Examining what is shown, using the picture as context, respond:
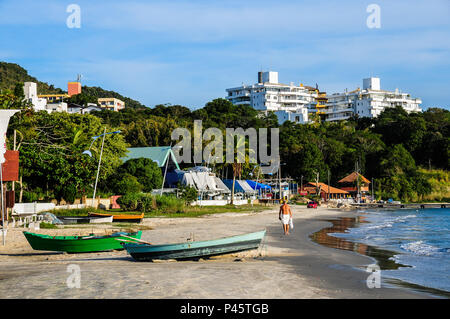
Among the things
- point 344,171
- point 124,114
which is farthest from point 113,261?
point 344,171

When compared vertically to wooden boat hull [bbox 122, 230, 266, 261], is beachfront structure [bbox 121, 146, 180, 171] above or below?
above

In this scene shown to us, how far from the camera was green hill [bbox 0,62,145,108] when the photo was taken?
408ft

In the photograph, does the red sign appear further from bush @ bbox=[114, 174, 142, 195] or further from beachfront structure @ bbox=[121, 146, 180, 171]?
beachfront structure @ bbox=[121, 146, 180, 171]

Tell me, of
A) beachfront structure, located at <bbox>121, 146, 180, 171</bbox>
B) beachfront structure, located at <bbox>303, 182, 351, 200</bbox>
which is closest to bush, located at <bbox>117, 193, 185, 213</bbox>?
beachfront structure, located at <bbox>121, 146, 180, 171</bbox>

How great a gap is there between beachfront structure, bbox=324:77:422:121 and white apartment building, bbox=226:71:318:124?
875 centimetres

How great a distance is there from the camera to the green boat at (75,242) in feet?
60.2

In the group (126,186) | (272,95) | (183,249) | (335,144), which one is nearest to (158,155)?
(126,186)

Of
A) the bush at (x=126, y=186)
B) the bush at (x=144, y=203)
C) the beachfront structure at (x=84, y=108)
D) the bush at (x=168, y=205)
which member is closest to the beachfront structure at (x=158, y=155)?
the bush at (x=126, y=186)

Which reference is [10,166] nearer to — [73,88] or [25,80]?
[25,80]

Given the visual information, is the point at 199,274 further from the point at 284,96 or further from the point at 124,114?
the point at 284,96

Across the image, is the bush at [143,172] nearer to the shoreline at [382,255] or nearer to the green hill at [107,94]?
the shoreline at [382,255]

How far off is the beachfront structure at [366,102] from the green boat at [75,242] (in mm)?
153763

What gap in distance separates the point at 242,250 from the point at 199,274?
406cm

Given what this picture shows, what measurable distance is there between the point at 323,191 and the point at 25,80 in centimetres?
9464
